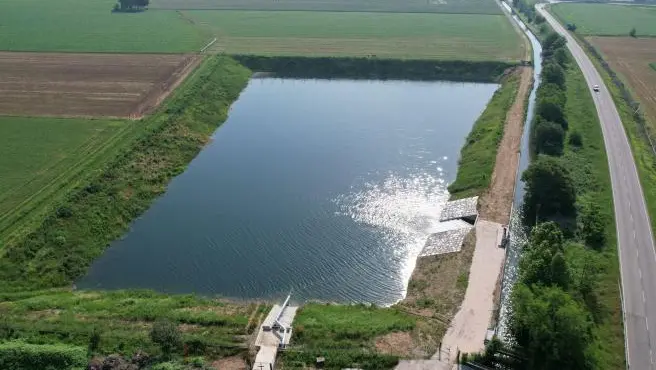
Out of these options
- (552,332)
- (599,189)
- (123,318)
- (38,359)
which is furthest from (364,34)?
(38,359)

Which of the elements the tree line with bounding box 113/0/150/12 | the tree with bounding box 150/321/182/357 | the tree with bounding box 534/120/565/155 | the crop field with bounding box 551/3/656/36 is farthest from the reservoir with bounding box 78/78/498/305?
the tree line with bounding box 113/0/150/12

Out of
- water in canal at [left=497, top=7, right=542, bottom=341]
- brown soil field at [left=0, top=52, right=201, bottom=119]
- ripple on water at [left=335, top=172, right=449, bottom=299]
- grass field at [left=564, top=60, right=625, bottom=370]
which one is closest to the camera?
grass field at [left=564, top=60, right=625, bottom=370]

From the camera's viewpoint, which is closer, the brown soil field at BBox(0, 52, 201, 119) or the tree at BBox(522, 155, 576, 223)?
the tree at BBox(522, 155, 576, 223)

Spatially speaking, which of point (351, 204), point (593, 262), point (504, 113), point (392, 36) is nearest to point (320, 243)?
point (351, 204)

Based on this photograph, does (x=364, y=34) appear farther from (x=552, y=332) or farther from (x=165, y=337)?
(x=552, y=332)

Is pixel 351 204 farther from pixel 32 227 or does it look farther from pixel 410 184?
pixel 32 227

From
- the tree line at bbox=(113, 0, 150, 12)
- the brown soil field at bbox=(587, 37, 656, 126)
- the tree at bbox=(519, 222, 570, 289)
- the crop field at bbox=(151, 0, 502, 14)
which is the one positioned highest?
the crop field at bbox=(151, 0, 502, 14)

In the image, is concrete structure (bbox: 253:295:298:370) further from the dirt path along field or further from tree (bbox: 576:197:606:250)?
tree (bbox: 576:197:606:250)

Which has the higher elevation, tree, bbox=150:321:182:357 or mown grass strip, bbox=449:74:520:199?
mown grass strip, bbox=449:74:520:199
